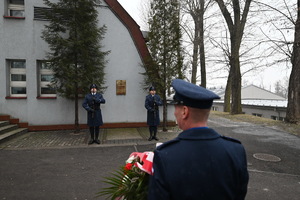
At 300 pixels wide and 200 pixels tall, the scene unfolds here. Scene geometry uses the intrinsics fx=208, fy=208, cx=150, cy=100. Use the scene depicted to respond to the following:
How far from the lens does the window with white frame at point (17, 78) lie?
10450 millimetres

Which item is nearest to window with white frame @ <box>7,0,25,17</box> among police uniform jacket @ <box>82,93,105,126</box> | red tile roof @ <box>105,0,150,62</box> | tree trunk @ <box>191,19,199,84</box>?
red tile roof @ <box>105,0,150,62</box>

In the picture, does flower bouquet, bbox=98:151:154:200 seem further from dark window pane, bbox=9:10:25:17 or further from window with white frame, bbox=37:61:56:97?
dark window pane, bbox=9:10:25:17

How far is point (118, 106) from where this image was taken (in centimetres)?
1116

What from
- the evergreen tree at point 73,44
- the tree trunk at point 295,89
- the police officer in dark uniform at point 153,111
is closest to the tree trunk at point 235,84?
the tree trunk at point 295,89

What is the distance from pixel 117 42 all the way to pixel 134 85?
2464 millimetres

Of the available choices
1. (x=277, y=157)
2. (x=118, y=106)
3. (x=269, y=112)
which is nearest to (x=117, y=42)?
(x=118, y=106)

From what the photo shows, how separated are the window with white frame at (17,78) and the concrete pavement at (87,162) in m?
2.46

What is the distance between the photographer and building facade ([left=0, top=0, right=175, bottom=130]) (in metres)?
10.1

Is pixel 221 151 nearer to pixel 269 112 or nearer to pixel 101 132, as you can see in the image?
pixel 101 132

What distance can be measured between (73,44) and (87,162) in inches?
212

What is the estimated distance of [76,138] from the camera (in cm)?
890

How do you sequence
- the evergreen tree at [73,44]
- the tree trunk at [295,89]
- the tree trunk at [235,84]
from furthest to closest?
the tree trunk at [235,84]
the tree trunk at [295,89]
the evergreen tree at [73,44]

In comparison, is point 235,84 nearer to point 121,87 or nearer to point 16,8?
point 121,87

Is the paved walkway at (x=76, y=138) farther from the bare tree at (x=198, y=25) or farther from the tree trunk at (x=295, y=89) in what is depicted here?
the bare tree at (x=198, y=25)
